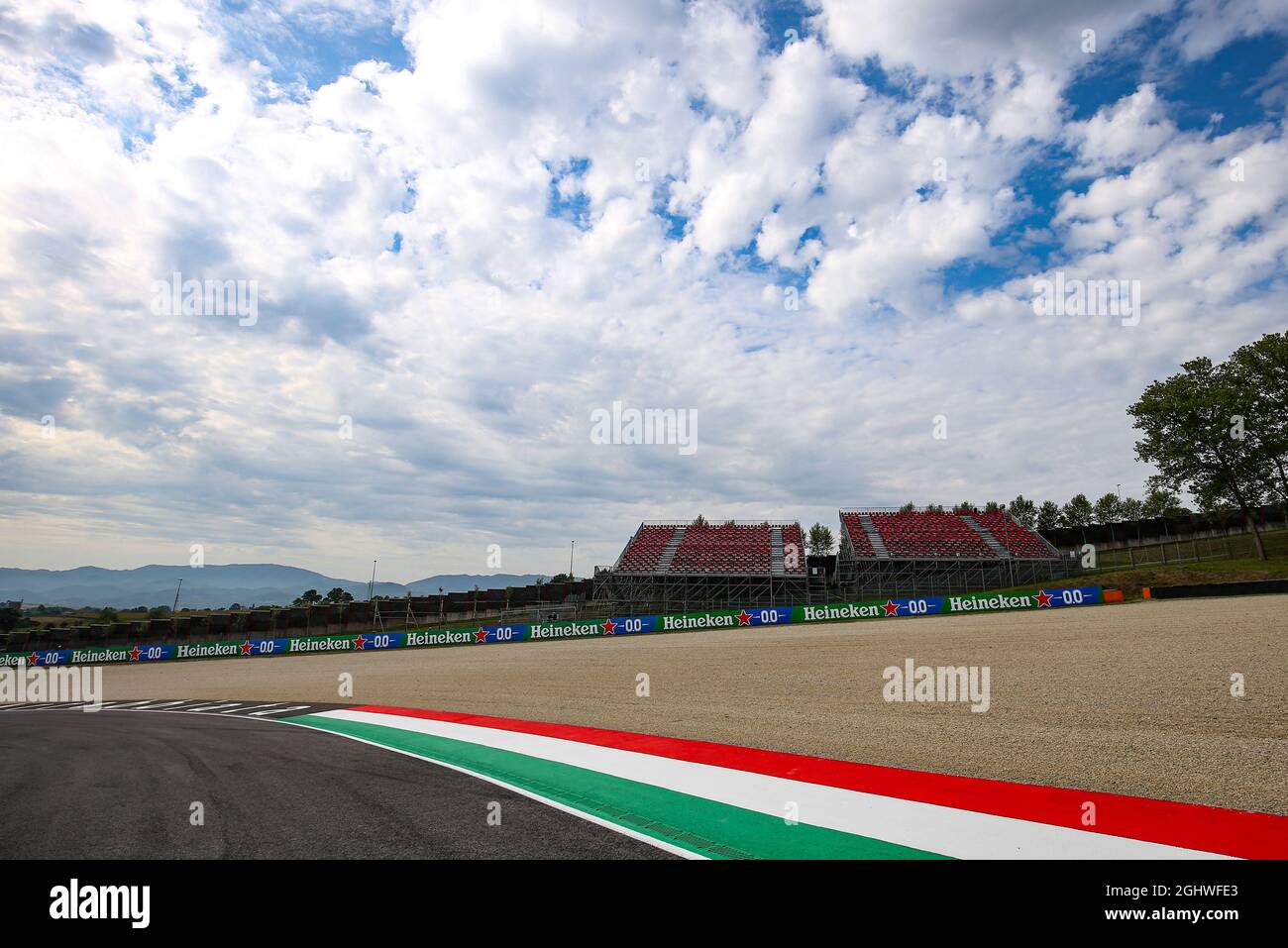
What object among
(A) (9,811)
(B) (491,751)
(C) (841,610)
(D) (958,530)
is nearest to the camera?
(A) (9,811)

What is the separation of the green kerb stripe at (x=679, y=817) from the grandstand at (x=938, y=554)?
40.8 meters

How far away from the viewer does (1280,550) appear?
4291cm

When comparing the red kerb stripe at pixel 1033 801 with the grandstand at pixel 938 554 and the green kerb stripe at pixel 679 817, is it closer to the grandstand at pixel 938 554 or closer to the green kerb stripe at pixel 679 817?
the green kerb stripe at pixel 679 817

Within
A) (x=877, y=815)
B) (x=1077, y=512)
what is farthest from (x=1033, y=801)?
(x=1077, y=512)

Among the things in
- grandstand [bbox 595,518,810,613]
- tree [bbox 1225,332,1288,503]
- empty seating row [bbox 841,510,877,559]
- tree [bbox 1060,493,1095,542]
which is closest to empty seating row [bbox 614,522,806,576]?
grandstand [bbox 595,518,810,613]

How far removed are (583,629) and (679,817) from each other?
1190 inches

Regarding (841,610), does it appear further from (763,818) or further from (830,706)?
(763,818)

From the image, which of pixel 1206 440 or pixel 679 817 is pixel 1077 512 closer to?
pixel 1206 440

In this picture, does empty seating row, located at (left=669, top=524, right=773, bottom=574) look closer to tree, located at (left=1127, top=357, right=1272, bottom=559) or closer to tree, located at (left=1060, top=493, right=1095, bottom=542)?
tree, located at (left=1127, top=357, right=1272, bottom=559)

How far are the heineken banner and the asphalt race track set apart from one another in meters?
25.0

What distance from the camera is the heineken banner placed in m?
33.5

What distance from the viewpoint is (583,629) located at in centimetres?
3553
